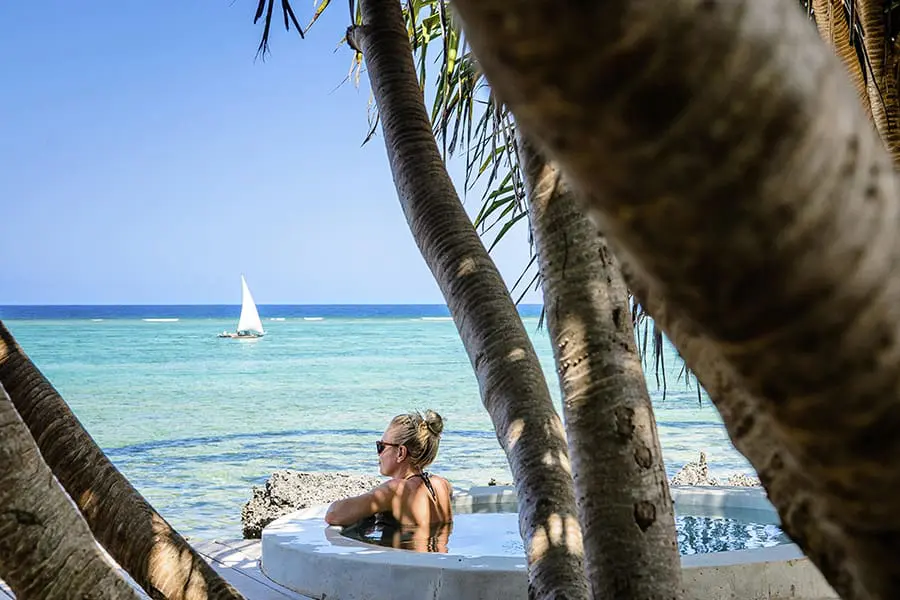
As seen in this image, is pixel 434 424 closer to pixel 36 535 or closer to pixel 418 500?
pixel 418 500

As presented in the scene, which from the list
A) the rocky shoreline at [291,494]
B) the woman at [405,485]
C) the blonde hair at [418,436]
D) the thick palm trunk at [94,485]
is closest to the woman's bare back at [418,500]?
the woman at [405,485]

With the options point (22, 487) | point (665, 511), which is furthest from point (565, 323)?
point (22, 487)

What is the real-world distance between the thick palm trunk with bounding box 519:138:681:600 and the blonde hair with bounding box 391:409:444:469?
13.0ft

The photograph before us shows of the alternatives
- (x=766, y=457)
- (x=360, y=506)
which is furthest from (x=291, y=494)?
(x=766, y=457)

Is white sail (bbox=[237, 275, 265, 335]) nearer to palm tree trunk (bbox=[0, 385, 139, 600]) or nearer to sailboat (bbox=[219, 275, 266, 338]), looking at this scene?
sailboat (bbox=[219, 275, 266, 338])

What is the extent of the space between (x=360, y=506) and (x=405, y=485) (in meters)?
0.27

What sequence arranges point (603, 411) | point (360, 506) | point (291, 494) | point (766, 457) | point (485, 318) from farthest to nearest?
point (291, 494) < point (360, 506) < point (485, 318) < point (603, 411) < point (766, 457)

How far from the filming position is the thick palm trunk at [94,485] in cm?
111

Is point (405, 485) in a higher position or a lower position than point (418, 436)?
lower

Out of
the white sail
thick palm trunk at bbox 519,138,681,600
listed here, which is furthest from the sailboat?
thick palm trunk at bbox 519,138,681,600

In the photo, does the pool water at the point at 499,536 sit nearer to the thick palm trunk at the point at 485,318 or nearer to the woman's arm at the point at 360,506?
the woman's arm at the point at 360,506

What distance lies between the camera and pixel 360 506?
5.16 metres

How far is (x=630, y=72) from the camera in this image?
0.31 meters

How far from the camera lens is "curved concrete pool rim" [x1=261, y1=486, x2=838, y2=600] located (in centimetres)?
403
